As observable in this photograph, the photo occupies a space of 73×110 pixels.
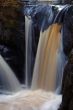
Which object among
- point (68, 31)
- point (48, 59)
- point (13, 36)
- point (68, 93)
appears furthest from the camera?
point (13, 36)

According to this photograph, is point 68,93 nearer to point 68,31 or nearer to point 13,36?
point 68,31

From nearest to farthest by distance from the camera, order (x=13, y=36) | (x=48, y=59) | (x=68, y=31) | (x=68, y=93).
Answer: (x=68, y=93), (x=68, y=31), (x=48, y=59), (x=13, y=36)

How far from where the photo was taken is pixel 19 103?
5.19 metres

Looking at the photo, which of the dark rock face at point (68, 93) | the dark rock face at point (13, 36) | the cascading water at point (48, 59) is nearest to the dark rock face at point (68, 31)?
the cascading water at point (48, 59)

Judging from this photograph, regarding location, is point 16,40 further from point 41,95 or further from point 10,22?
point 41,95

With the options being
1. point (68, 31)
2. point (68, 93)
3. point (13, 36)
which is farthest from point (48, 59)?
point (68, 93)

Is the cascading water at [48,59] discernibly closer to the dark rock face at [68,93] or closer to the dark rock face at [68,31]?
the dark rock face at [68,31]

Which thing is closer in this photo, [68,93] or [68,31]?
[68,93]

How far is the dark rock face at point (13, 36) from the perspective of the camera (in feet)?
22.2

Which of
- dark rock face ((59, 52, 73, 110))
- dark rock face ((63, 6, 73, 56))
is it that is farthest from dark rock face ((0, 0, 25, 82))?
dark rock face ((59, 52, 73, 110))

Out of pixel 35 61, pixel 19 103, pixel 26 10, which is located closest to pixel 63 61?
pixel 35 61

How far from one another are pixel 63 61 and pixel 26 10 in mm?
1806

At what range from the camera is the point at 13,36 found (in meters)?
6.99

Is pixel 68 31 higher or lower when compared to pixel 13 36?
higher
